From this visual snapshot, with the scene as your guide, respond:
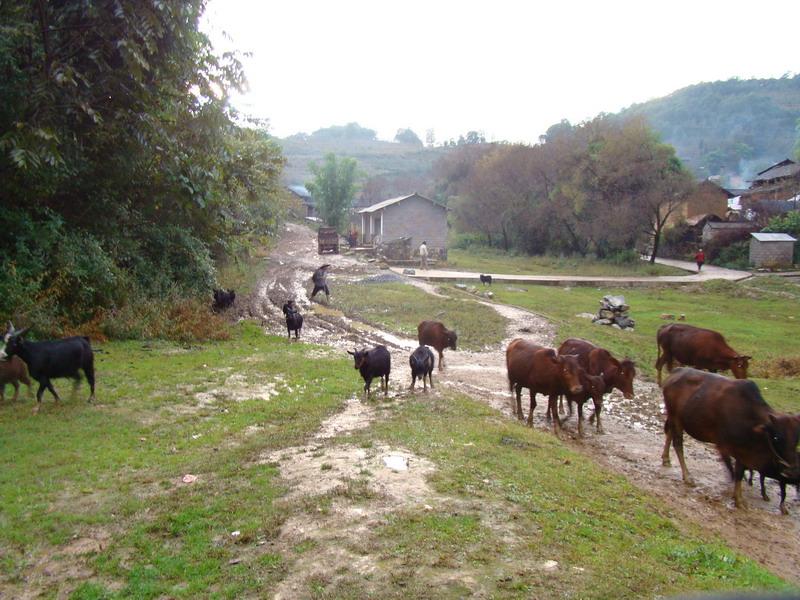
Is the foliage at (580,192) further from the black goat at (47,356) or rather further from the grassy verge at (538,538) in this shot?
the black goat at (47,356)

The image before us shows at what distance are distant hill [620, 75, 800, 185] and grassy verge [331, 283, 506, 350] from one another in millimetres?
123654

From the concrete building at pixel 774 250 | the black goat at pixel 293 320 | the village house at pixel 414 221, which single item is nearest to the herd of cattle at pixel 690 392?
the black goat at pixel 293 320

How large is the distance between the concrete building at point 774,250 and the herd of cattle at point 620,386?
40.1 meters

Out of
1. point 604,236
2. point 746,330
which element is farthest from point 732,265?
point 746,330

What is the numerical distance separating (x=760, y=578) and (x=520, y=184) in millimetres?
58150

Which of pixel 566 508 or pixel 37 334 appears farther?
pixel 37 334

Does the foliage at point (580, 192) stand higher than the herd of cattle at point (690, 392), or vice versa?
the foliage at point (580, 192)

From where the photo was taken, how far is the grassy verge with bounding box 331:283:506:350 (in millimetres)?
22062

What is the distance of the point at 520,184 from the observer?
204 ft

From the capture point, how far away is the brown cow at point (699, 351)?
15.8 meters

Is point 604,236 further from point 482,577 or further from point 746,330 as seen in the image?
point 482,577

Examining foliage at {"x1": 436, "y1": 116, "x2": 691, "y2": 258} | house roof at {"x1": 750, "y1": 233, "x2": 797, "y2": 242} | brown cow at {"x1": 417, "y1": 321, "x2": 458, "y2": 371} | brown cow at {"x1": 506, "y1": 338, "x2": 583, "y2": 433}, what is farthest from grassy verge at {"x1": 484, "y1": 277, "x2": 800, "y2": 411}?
foliage at {"x1": 436, "y1": 116, "x2": 691, "y2": 258}

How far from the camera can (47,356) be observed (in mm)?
10930

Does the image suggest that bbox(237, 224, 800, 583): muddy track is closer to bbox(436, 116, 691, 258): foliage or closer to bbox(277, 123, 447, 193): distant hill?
bbox(436, 116, 691, 258): foliage
